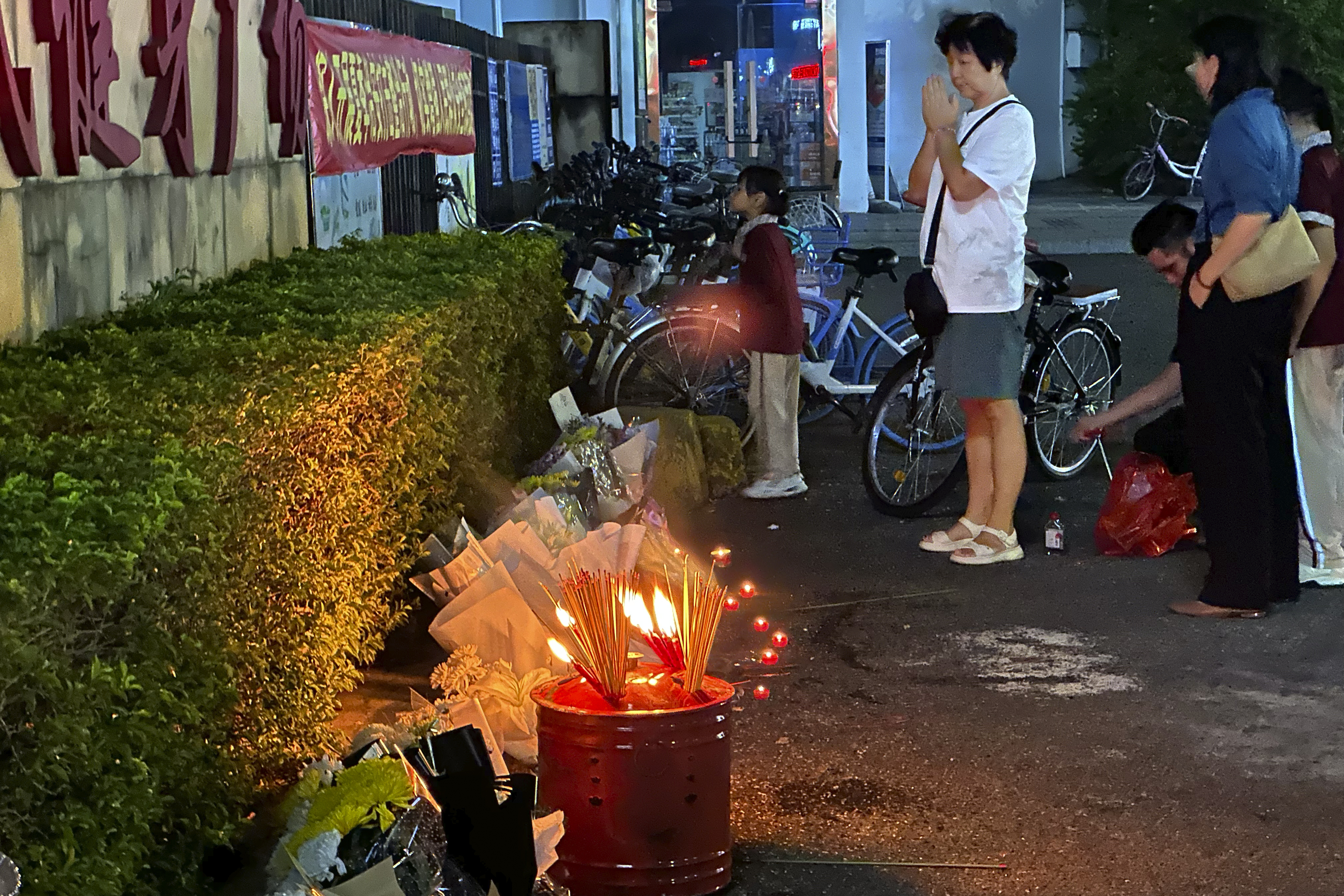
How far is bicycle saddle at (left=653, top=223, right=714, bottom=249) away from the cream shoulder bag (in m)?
4.58

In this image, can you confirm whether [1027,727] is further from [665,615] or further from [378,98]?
[378,98]

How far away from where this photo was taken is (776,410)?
8.14 meters

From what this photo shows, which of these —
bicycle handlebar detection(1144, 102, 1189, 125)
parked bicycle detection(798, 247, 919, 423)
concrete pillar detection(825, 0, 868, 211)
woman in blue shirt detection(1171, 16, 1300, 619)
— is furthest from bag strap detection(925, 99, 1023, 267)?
bicycle handlebar detection(1144, 102, 1189, 125)

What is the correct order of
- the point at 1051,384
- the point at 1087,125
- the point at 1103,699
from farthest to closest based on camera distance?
the point at 1087,125
the point at 1051,384
the point at 1103,699

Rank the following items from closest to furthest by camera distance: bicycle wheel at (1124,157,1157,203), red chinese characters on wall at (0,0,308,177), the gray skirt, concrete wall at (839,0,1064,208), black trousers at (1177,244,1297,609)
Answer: red chinese characters on wall at (0,0,308,177), black trousers at (1177,244,1297,609), the gray skirt, concrete wall at (839,0,1064,208), bicycle wheel at (1124,157,1157,203)

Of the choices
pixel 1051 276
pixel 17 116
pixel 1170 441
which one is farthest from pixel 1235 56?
pixel 17 116

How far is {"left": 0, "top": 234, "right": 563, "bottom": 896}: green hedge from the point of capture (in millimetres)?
2404

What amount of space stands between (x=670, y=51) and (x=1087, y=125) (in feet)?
29.1

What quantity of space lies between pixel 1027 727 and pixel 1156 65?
25340 millimetres

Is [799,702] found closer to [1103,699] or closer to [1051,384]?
[1103,699]

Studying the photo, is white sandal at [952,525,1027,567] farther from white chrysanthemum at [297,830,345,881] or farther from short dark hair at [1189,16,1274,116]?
white chrysanthemum at [297,830,345,881]

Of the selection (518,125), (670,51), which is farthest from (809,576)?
(670,51)

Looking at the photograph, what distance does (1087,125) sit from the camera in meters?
29.4

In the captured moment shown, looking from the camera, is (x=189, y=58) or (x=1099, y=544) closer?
(x=189, y=58)
